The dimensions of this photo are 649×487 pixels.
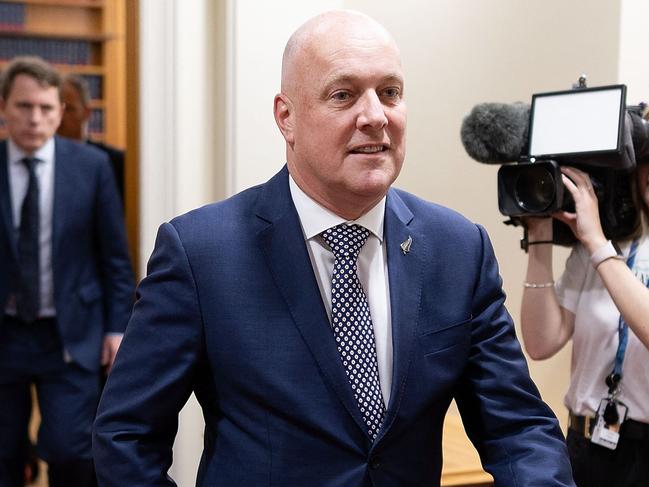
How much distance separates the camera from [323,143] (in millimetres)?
1642

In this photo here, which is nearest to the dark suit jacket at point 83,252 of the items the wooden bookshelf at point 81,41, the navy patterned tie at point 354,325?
the navy patterned tie at point 354,325

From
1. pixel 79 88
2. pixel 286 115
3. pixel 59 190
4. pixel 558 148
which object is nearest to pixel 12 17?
pixel 79 88

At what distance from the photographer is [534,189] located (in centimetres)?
234

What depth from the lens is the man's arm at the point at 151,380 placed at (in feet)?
A: 5.28

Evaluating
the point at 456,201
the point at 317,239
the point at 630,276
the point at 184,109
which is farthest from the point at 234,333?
the point at 456,201

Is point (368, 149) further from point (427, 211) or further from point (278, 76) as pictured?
point (278, 76)

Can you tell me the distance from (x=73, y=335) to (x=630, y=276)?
1970 millimetres

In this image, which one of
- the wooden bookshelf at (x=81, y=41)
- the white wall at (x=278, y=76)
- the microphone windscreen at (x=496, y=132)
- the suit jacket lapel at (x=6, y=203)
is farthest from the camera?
the wooden bookshelf at (x=81, y=41)

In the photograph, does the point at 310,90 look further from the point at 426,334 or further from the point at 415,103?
the point at 415,103

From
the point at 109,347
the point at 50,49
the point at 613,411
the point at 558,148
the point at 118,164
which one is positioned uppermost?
the point at 50,49

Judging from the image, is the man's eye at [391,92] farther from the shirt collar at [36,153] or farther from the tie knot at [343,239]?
the shirt collar at [36,153]

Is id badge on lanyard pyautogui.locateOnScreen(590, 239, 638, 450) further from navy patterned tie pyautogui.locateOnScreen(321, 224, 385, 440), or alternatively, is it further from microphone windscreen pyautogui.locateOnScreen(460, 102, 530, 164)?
navy patterned tie pyautogui.locateOnScreen(321, 224, 385, 440)

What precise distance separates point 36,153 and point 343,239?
7.04 ft

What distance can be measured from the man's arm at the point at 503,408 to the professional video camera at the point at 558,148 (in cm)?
54
